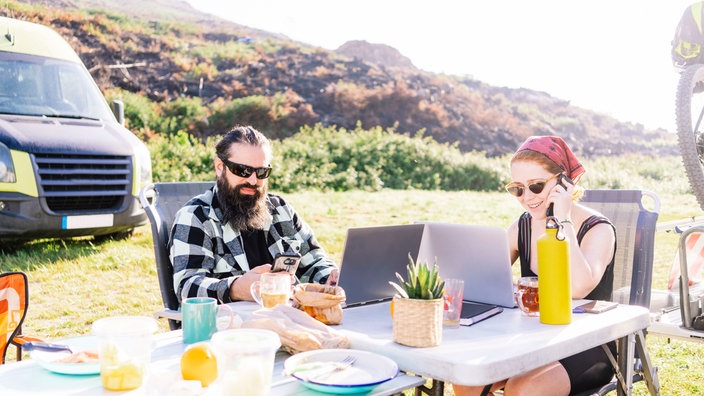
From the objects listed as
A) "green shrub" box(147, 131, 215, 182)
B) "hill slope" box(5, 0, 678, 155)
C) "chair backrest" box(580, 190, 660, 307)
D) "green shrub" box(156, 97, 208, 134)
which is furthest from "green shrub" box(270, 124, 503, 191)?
"chair backrest" box(580, 190, 660, 307)

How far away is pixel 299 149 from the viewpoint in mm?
15828

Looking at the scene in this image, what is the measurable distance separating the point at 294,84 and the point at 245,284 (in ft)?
78.4

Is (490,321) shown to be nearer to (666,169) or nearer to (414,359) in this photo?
(414,359)

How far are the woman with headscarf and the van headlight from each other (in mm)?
5257

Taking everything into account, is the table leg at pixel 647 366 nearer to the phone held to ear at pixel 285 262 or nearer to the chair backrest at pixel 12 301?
the phone held to ear at pixel 285 262

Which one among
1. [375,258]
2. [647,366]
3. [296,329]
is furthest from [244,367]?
[647,366]

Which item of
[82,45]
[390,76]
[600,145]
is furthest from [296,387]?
[600,145]

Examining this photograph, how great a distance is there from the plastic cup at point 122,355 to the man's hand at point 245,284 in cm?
100

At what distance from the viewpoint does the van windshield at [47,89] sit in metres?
7.04

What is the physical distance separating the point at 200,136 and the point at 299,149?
217 inches

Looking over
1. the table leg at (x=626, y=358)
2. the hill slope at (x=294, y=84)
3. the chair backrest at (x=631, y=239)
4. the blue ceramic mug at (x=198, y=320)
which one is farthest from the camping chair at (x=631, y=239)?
the hill slope at (x=294, y=84)

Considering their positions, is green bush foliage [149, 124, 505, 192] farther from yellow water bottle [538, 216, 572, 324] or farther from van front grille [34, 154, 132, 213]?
yellow water bottle [538, 216, 572, 324]

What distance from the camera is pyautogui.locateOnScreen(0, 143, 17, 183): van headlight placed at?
20.9ft

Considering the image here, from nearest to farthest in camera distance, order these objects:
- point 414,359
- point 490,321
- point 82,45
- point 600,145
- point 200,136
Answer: point 414,359
point 490,321
point 200,136
point 82,45
point 600,145
